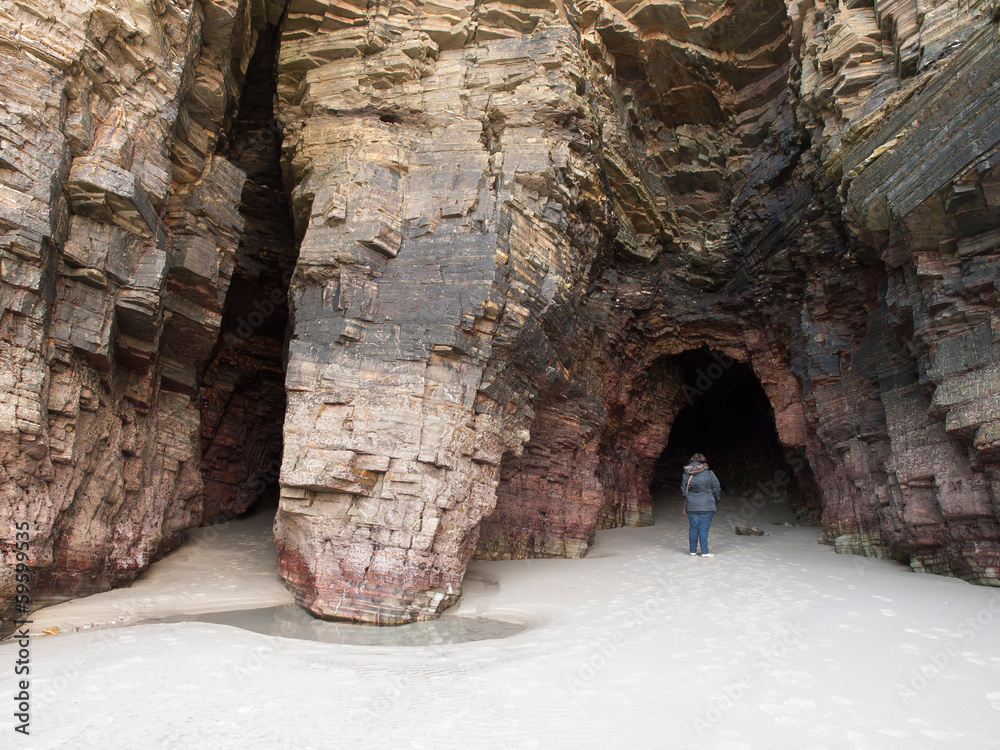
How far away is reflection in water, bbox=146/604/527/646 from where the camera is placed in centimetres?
686

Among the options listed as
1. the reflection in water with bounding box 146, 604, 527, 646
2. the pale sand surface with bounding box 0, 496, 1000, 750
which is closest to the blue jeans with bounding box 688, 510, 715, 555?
the pale sand surface with bounding box 0, 496, 1000, 750

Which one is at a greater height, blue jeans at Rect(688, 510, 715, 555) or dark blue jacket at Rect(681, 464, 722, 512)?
dark blue jacket at Rect(681, 464, 722, 512)

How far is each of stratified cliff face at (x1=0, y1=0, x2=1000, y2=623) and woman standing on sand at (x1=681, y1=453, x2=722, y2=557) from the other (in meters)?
2.90

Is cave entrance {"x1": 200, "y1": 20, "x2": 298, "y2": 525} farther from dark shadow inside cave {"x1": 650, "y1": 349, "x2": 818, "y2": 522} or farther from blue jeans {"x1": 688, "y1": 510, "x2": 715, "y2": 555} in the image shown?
dark shadow inside cave {"x1": 650, "y1": 349, "x2": 818, "y2": 522}

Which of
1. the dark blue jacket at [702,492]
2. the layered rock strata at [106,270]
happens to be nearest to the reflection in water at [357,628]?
the layered rock strata at [106,270]

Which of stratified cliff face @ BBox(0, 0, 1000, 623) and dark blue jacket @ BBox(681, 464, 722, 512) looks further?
dark blue jacket @ BBox(681, 464, 722, 512)

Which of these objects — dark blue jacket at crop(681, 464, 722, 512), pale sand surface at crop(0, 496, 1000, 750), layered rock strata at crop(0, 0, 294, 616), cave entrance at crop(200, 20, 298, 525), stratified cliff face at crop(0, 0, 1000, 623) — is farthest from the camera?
cave entrance at crop(200, 20, 298, 525)

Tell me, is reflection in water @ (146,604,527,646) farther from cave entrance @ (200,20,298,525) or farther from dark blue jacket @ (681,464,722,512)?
cave entrance @ (200,20,298,525)

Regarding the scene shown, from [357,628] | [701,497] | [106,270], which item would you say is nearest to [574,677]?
[357,628]

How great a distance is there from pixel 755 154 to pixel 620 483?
1109 centimetres

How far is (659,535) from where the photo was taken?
15438 millimetres

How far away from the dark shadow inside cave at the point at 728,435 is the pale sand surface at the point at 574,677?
503 inches

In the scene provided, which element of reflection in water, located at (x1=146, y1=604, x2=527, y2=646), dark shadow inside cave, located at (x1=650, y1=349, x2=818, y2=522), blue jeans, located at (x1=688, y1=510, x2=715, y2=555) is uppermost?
dark shadow inside cave, located at (x1=650, y1=349, x2=818, y2=522)

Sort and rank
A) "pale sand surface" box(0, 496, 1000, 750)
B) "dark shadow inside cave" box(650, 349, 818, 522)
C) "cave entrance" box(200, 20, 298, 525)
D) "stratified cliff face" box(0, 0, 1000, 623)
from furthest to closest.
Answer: "dark shadow inside cave" box(650, 349, 818, 522)
"cave entrance" box(200, 20, 298, 525)
"stratified cliff face" box(0, 0, 1000, 623)
"pale sand surface" box(0, 496, 1000, 750)
